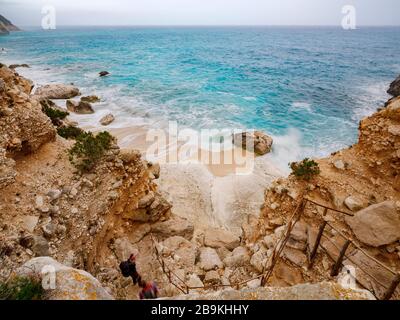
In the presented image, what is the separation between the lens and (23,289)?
3.71 meters

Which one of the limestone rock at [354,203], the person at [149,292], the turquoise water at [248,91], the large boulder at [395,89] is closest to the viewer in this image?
the person at [149,292]

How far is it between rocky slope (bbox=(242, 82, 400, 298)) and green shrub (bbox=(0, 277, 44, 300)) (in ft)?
24.0

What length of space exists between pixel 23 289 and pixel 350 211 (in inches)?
401

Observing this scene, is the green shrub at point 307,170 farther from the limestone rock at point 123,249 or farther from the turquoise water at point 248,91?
the turquoise water at point 248,91

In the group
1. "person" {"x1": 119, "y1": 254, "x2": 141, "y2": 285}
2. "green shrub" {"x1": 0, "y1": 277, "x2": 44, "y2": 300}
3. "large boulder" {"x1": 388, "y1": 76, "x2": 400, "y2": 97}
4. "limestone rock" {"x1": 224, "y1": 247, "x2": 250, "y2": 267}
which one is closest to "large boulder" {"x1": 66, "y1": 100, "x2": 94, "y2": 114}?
"person" {"x1": 119, "y1": 254, "x2": 141, "y2": 285}

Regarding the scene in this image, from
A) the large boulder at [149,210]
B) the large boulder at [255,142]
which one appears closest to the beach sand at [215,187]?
the large boulder at [255,142]

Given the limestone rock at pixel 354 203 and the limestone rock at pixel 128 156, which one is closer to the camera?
the limestone rock at pixel 354 203

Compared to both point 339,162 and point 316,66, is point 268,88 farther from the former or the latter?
point 339,162

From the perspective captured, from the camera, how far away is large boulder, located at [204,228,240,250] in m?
11.9

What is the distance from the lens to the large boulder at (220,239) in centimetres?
1191

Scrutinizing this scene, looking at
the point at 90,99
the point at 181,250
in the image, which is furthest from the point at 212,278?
the point at 90,99

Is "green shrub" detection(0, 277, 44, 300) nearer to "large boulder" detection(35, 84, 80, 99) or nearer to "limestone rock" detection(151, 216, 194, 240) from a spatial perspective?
"limestone rock" detection(151, 216, 194, 240)

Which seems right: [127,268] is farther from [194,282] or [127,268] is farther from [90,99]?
[90,99]

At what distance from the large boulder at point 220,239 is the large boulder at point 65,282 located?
8.20m
